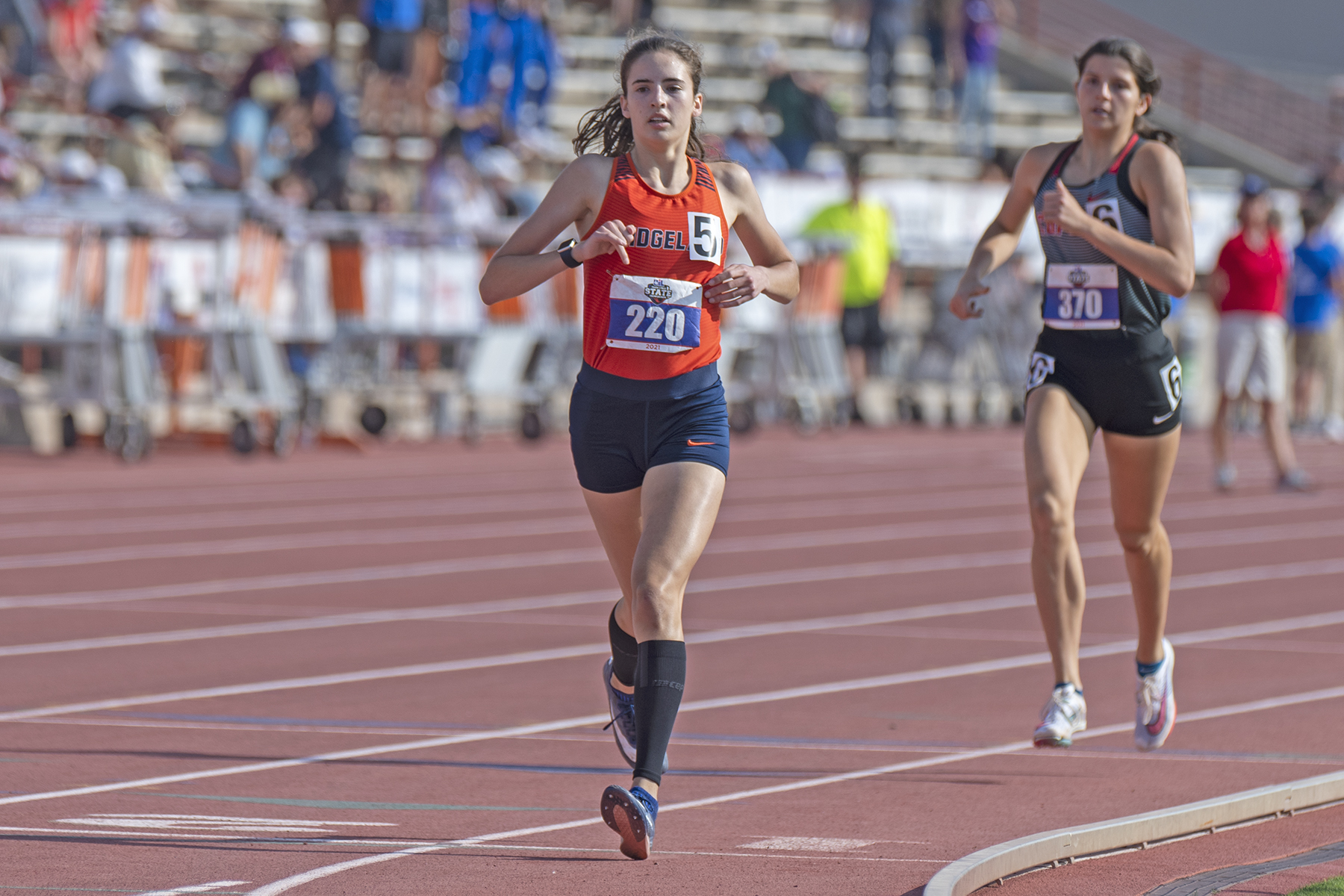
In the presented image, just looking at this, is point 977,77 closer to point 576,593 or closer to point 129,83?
point 129,83

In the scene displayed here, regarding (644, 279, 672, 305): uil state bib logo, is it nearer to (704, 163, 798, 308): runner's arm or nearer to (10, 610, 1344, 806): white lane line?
(704, 163, 798, 308): runner's arm

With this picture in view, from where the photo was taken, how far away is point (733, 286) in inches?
218

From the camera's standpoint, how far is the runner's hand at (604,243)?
5473 millimetres

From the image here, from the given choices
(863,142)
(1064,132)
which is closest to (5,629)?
(863,142)

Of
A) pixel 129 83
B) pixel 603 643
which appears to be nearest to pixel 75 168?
pixel 129 83

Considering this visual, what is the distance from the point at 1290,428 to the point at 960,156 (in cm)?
661

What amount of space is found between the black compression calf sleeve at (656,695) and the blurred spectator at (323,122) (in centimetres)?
1503

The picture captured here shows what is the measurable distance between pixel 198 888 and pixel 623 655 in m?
1.59

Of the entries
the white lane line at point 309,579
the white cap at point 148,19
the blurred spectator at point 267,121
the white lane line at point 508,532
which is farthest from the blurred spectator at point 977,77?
the white lane line at point 309,579

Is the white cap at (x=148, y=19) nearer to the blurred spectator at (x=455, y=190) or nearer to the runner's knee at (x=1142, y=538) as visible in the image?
the blurred spectator at (x=455, y=190)

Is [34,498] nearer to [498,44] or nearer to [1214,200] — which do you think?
[498,44]

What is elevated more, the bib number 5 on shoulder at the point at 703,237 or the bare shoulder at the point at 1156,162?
the bare shoulder at the point at 1156,162

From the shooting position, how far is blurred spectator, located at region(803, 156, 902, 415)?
827 inches

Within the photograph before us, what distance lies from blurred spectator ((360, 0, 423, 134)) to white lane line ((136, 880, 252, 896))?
1865 centimetres
